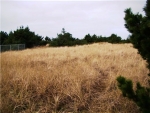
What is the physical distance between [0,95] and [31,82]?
68 centimetres

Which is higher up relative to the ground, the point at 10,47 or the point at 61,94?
the point at 10,47

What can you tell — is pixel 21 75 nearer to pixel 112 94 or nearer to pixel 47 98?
pixel 47 98

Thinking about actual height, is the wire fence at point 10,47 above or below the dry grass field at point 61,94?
above

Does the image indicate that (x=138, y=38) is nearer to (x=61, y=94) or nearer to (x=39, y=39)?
(x=61, y=94)

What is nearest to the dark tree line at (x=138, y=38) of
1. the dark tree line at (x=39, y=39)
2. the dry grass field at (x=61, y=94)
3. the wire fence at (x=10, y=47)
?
the dry grass field at (x=61, y=94)

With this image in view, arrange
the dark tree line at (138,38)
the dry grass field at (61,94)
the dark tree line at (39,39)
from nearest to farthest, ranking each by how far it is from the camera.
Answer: the dark tree line at (138,38) → the dry grass field at (61,94) → the dark tree line at (39,39)

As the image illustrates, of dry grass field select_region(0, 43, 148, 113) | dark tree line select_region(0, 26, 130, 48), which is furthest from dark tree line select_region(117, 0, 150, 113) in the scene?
dark tree line select_region(0, 26, 130, 48)

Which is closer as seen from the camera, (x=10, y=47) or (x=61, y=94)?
(x=61, y=94)

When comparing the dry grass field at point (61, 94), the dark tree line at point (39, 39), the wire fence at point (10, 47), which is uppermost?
the dark tree line at point (39, 39)

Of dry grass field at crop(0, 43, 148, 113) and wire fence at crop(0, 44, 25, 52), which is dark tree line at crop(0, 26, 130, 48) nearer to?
wire fence at crop(0, 44, 25, 52)

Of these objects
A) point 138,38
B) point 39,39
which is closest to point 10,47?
point 39,39

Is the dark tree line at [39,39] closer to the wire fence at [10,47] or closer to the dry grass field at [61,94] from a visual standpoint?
the wire fence at [10,47]

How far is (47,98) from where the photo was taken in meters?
3.24

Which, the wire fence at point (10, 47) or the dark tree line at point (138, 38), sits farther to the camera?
the wire fence at point (10, 47)
